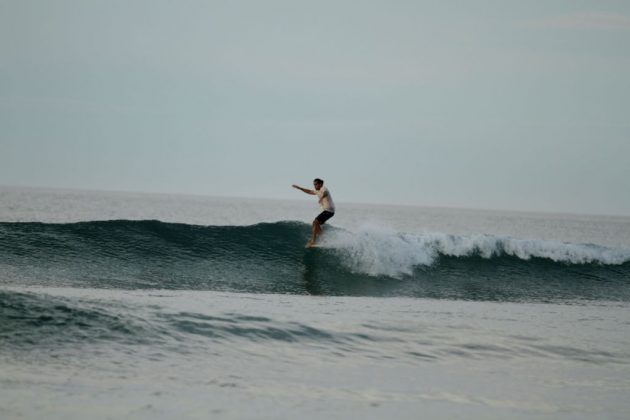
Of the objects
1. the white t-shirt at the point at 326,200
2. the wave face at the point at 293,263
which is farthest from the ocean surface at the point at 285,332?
the white t-shirt at the point at 326,200

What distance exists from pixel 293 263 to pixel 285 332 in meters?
8.50

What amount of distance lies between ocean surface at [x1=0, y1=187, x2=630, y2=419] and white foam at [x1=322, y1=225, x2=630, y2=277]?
0.07 metres

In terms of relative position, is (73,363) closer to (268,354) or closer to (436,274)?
(268,354)

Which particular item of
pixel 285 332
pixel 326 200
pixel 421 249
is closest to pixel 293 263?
pixel 326 200

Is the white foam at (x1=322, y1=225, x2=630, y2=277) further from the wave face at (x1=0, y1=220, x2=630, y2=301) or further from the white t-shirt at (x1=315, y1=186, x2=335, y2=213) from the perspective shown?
the white t-shirt at (x1=315, y1=186, x2=335, y2=213)

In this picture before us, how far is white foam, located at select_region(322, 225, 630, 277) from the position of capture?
17.6 meters

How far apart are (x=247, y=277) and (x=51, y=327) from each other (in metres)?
7.95

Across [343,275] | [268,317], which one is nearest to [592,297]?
[343,275]

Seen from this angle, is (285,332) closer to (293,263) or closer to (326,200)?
(326,200)

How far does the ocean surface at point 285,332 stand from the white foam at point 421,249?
71 mm

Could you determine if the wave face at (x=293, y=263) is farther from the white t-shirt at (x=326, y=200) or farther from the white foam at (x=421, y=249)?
the white t-shirt at (x=326, y=200)

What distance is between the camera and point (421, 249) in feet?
63.0

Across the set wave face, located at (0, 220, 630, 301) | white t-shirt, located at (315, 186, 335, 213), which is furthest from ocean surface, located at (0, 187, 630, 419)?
white t-shirt, located at (315, 186, 335, 213)

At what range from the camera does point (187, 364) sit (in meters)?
7.48
